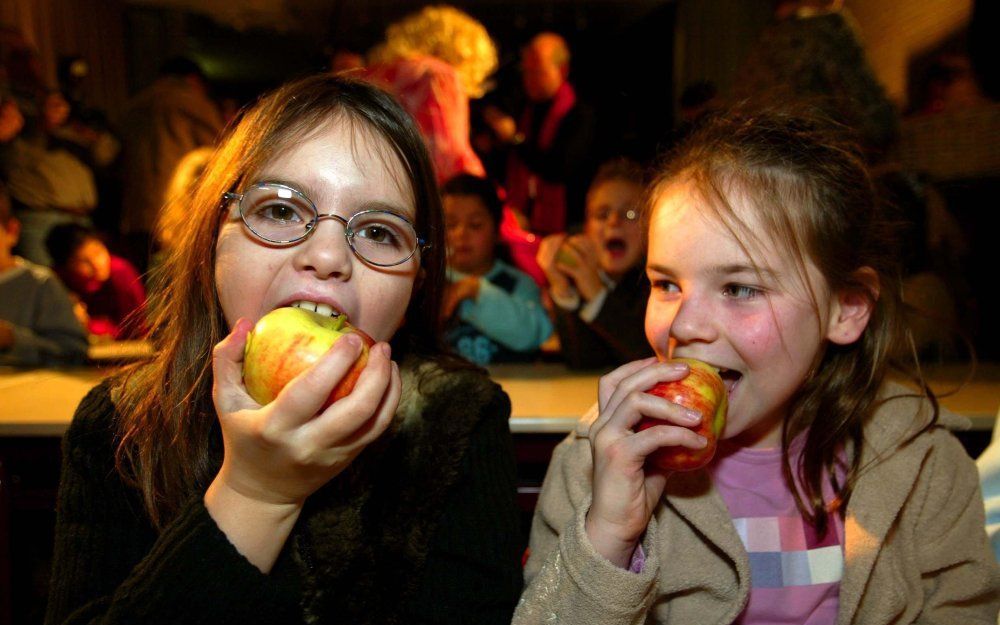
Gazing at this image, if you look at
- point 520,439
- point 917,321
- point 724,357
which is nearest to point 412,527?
point 724,357

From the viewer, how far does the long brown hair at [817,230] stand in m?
1.09

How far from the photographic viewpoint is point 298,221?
0.98 metres

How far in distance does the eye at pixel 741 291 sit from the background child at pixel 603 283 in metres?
1.16

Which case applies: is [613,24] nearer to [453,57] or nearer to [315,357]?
[453,57]

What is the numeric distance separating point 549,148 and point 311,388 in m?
2.81

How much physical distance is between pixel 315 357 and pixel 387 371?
85 millimetres

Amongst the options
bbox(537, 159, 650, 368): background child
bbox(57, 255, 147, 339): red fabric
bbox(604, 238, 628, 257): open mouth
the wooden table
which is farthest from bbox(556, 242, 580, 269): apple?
bbox(57, 255, 147, 339): red fabric

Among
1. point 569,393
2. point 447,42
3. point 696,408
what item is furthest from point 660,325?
point 447,42

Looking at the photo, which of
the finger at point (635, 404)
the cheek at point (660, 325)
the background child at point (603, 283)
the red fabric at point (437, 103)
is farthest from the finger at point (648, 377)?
the red fabric at point (437, 103)

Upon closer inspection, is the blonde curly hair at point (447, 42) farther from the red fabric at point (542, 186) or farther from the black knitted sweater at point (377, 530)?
the black knitted sweater at point (377, 530)

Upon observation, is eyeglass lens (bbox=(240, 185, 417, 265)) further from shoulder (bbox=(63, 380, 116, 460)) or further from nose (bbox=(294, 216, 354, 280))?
shoulder (bbox=(63, 380, 116, 460))

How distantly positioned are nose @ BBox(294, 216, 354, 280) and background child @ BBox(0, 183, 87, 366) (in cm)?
198

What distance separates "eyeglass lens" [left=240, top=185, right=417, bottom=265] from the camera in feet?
3.13

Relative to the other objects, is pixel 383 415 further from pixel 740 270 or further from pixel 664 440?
pixel 740 270
